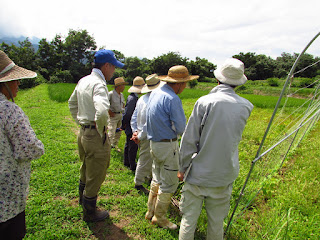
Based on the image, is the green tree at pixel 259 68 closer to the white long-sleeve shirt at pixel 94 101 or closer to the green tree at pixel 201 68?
the green tree at pixel 201 68

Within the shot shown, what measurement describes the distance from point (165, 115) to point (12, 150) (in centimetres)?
142

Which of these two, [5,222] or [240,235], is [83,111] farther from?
[240,235]

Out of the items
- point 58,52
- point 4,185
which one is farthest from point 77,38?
point 4,185

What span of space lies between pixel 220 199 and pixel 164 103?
1.12m

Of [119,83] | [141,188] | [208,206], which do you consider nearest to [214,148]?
[208,206]

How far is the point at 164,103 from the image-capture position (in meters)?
2.17

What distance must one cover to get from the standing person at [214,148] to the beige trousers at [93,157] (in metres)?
0.97

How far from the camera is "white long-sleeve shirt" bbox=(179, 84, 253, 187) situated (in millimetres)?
1611

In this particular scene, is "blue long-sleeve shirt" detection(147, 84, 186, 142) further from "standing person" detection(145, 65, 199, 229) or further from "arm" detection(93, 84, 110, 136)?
"arm" detection(93, 84, 110, 136)

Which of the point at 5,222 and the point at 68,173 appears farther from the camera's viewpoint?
the point at 68,173

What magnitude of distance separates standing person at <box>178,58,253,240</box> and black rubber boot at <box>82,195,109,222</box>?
1.15m

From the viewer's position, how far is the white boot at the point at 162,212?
2.36 meters

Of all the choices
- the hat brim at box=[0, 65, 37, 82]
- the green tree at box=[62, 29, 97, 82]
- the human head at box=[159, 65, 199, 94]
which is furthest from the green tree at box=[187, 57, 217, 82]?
the hat brim at box=[0, 65, 37, 82]

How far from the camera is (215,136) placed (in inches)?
65.1
